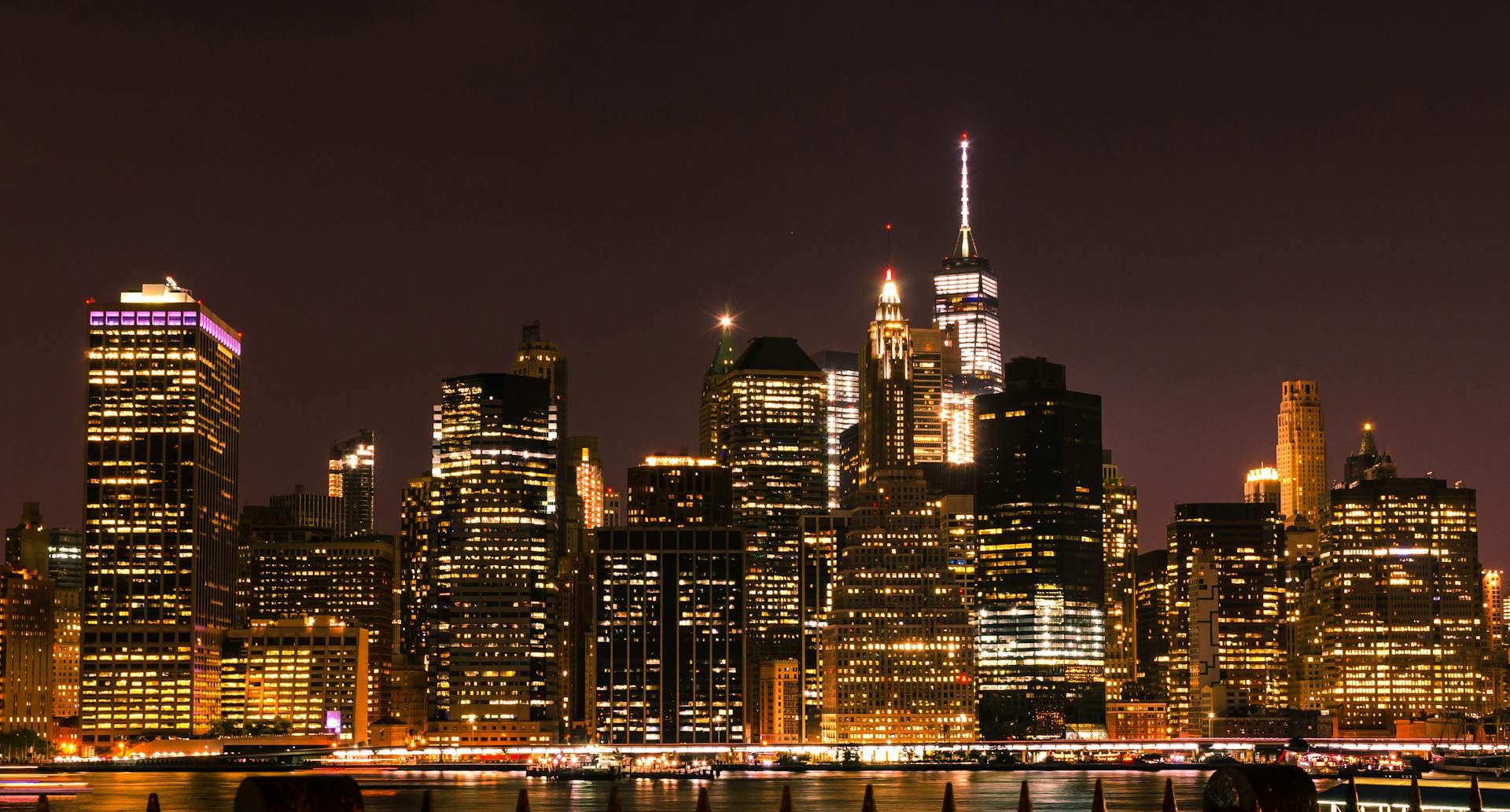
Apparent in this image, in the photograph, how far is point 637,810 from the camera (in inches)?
7037

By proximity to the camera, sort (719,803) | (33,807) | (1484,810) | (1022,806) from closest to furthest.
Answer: (1022,806), (1484,810), (33,807), (719,803)

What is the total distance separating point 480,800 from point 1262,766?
157 metres

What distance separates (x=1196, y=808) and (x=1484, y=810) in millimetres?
83801

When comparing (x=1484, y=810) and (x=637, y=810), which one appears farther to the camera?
(x=637, y=810)

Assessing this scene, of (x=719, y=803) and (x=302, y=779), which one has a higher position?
(x=302, y=779)

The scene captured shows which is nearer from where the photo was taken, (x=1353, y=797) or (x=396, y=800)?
(x=1353, y=797)

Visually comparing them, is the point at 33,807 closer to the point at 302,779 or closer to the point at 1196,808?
the point at 1196,808

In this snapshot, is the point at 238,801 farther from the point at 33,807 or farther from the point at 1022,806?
the point at 33,807

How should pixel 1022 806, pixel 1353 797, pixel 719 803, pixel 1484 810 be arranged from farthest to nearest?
pixel 719 803
pixel 1484 810
pixel 1353 797
pixel 1022 806

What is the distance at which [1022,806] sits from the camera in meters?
64.7

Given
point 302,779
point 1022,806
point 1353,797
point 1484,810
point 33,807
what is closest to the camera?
point 302,779

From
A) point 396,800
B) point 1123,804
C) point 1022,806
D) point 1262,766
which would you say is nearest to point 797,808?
point 1123,804

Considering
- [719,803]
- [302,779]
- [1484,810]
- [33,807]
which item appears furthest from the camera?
[719,803]

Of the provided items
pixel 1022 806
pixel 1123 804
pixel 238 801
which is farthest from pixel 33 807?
pixel 238 801
